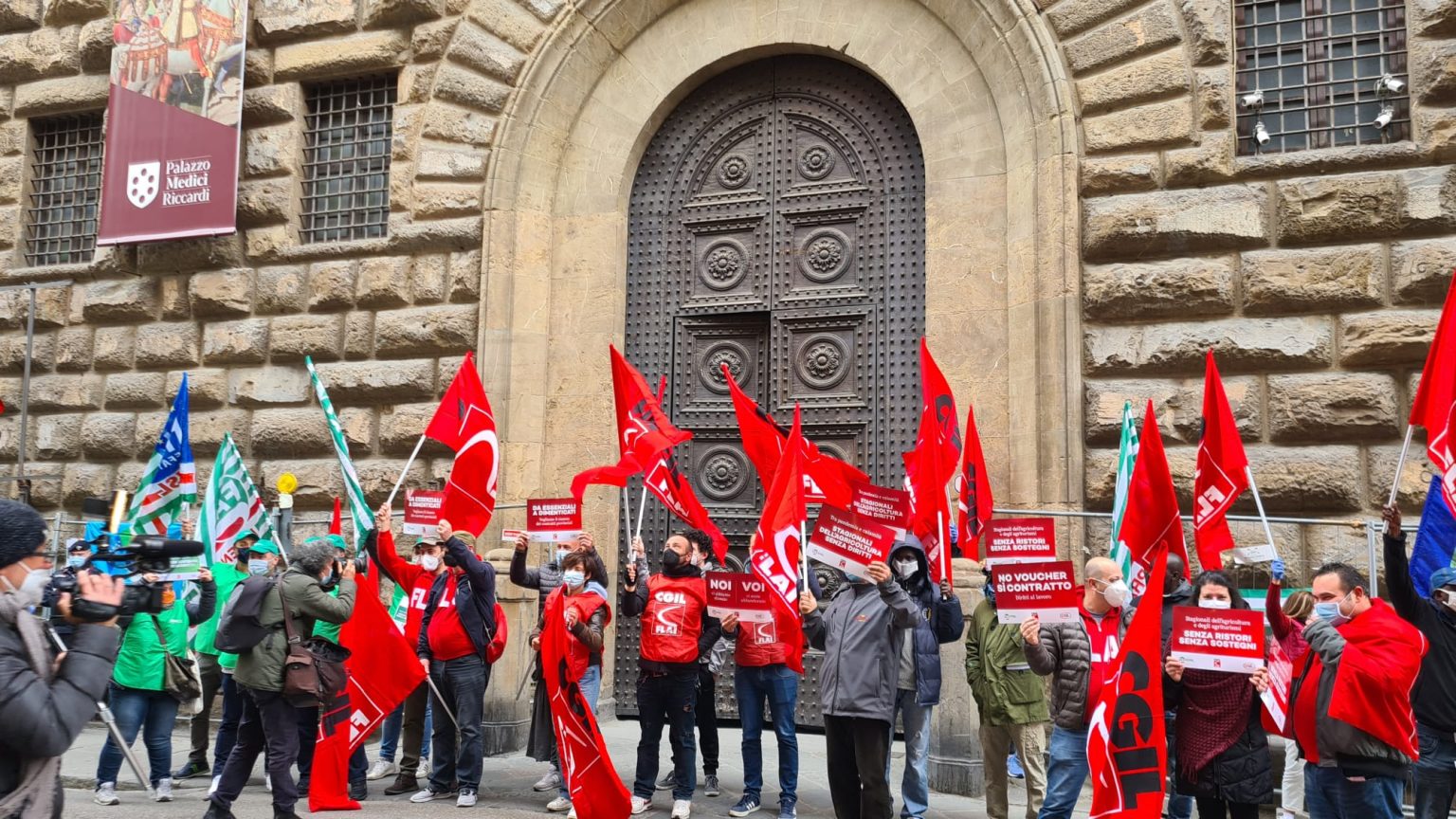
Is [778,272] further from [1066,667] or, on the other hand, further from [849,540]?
[1066,667]

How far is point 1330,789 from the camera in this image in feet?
19.7

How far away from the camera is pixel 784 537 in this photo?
730cm

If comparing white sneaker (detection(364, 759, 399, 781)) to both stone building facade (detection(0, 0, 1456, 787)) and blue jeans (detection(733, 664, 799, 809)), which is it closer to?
stone building facade (detection(0, 0, 1456, 787))

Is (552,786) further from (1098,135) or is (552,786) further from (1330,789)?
(1098,135)

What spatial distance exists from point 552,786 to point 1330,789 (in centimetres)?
542

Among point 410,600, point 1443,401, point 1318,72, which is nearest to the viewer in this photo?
point 1443,401

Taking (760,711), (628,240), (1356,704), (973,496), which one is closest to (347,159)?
(628,240)

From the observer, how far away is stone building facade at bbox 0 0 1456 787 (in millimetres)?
9125

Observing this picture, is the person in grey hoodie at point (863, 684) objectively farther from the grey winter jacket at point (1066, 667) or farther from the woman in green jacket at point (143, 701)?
the woman in green jacket at point (143, 701)

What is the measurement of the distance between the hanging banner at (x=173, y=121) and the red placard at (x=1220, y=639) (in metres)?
10.1

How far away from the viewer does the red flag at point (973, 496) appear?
8852mm

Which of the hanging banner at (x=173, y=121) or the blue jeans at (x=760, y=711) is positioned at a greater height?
the hanging banner at (x=173, y=121)

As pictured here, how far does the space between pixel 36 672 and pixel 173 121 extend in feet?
34.1

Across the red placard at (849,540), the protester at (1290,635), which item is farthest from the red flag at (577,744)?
the protester at (1290,635)
